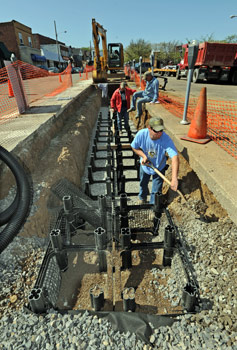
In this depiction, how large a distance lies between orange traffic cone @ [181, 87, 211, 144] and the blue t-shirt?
0.93 m

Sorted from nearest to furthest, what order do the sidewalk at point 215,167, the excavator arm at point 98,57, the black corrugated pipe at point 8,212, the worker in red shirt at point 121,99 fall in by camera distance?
the sidewalk at point 215,167, the black corrugated pipe at point 8,212, the worker in red shirt at point 121,99, the excavator arm at point 98,57

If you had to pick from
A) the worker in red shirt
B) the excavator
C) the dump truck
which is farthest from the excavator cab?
the worker in red shirt

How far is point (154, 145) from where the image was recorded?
3.70 m

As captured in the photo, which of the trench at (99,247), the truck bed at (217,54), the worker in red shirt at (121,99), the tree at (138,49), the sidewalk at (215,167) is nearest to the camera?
the trench at (99,247)

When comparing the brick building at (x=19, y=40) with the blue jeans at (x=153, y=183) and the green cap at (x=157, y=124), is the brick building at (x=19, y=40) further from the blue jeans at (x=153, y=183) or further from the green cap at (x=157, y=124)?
the green cap at (x=157, y=124)

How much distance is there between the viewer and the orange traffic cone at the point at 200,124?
4051 mm

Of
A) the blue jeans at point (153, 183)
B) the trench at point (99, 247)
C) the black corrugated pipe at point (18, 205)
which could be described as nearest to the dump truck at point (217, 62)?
the trench at point (99, 247)

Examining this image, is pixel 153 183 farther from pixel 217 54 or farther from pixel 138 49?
pixel 138 49

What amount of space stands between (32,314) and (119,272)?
1323mm

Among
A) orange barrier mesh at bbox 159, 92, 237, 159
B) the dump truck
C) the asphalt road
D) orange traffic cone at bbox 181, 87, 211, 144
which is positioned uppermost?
the dump truck

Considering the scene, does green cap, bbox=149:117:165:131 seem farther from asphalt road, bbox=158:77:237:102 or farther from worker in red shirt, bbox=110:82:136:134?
asphalt road, bbox=158:77:237:102

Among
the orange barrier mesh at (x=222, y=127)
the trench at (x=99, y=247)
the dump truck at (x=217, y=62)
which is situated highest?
the dump truck at (x=217, y=62)

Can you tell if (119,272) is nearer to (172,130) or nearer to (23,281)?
(23,281)

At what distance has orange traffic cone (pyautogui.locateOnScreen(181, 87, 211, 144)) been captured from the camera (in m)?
4.05
